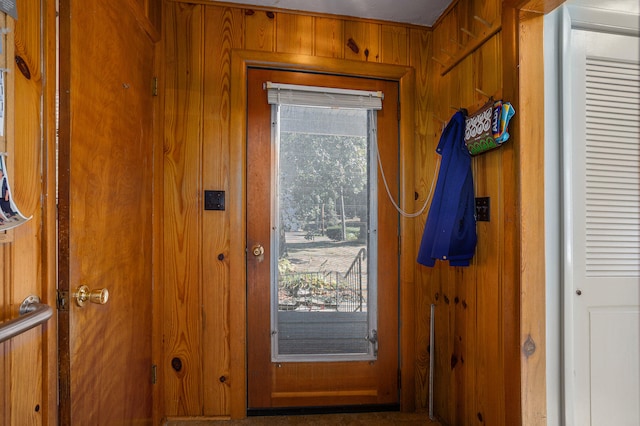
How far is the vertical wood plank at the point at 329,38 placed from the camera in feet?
5.86

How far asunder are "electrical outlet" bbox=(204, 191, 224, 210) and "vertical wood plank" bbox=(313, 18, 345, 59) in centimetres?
101

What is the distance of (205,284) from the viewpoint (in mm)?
1717

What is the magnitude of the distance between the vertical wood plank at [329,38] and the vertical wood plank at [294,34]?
0.12ft

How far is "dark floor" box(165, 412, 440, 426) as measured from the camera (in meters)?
1.68

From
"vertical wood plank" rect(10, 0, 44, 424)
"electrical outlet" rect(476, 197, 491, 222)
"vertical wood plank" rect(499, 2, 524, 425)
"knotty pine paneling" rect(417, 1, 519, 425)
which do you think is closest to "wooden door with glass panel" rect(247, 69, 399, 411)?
"knotty pine paneling" rect(417, 1, 519, 425)

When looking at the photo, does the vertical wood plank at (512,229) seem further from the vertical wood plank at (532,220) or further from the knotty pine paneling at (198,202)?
the knotty pine paneling at (198,202)

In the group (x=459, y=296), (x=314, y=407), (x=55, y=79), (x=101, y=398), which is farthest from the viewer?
(x=314, y=407)

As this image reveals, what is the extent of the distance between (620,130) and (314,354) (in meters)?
1.89

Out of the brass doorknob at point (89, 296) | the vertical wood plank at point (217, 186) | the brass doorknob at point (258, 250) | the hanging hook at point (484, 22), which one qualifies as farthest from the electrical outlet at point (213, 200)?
the hanging hook at point (484, 22)

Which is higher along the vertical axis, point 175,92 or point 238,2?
point 238,2

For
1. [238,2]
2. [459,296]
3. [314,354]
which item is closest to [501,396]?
[459,296]

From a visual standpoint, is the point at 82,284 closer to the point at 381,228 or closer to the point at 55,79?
the point at 55,79

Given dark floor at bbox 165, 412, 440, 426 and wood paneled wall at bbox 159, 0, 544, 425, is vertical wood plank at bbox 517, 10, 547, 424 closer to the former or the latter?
wood paneled wall at bbox 159, 0, 544, 425

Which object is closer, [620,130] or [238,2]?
[620,130]
